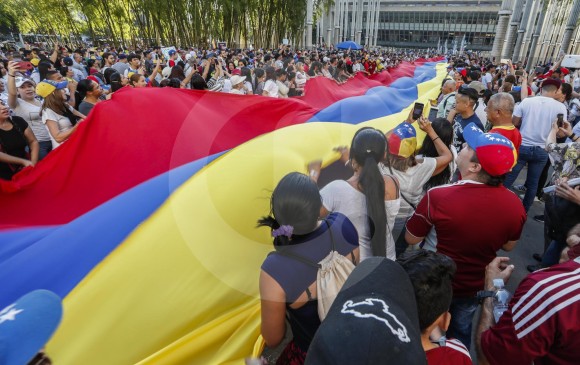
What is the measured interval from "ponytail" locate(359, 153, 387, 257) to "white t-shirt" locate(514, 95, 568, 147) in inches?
135

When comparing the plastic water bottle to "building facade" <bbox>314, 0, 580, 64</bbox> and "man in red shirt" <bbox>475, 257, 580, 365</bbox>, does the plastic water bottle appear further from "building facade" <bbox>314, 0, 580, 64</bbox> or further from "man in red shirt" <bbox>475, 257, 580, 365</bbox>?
"building facade" <bbox>314, 0, 580, 64</bbox>

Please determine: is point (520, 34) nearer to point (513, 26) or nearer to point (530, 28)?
point (513, 26)

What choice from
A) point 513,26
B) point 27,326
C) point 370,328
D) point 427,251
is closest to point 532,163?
point 427,251

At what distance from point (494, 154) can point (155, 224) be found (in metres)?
2.04

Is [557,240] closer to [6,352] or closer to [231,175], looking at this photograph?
[231,175]

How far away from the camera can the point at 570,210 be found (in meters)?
2.69

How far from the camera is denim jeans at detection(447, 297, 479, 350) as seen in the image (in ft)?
7.12

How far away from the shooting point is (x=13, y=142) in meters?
3.67

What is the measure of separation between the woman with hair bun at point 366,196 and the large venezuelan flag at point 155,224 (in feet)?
2.29

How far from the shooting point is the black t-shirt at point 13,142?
3.61 meters

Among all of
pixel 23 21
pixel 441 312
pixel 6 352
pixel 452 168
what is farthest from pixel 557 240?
pixel 23 21

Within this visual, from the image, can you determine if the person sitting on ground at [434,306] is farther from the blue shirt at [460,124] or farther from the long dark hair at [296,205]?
the blue shirt at [460,124]

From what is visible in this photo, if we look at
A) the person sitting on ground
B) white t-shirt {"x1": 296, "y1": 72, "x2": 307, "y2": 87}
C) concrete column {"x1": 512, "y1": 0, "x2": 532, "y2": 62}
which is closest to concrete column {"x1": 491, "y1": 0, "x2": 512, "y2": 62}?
concrete column {"x1": 512, "y1": 0, "x2": 532, "y2": 62}

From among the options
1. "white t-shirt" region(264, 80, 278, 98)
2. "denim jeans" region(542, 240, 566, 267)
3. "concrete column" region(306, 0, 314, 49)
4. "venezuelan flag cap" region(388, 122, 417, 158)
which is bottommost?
"denim jeans" region(542, 240, 566, 267)
